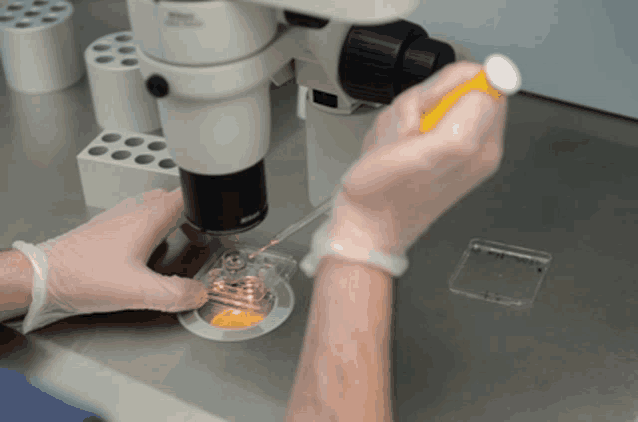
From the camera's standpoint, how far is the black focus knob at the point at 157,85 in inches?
27.3

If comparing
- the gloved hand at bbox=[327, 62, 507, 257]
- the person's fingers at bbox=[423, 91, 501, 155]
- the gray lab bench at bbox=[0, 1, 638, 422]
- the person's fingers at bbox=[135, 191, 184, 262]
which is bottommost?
the gray lab bench at bbox=[0, 1, 638, 422]

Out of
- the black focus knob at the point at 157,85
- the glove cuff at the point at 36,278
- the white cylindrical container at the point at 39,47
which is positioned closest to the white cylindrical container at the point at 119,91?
the white cylindrical container at the point at 39,47

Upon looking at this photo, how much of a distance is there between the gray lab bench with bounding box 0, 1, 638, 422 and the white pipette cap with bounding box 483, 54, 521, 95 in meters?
0.42

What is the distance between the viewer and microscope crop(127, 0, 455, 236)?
0.65 m

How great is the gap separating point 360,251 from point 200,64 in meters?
0.24

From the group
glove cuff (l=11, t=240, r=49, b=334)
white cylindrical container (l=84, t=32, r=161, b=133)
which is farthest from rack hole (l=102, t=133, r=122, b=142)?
glove cuff (l=11, t=240, r=49, b=334)

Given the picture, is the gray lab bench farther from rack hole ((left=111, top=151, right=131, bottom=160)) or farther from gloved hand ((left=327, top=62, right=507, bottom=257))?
gloved hand ((left=327, top=62, right=507, bottom=257))

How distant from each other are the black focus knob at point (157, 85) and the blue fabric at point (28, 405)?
365 millimetres

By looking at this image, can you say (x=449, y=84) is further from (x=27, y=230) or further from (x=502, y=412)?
(x=27, y=230)

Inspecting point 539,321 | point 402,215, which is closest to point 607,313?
point 539,321

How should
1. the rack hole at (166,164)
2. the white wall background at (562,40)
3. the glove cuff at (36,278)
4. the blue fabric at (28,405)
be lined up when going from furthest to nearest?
the white wall background at (562,40), the rack hole at (166,164), the glove cuff at (36,278), the blue fabric at (28,405)

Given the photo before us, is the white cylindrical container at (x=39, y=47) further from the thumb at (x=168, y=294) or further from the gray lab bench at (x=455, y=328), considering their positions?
the thumb at (x=168, y=294)

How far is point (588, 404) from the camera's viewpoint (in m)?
0.86

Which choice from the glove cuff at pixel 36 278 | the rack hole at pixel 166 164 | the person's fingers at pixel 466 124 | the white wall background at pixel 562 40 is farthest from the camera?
the white wall background at pixel 562 40
